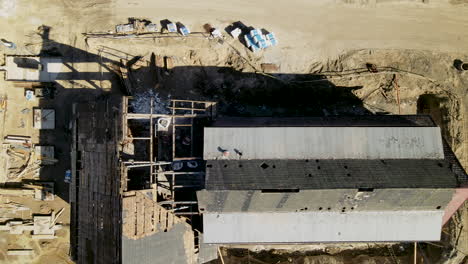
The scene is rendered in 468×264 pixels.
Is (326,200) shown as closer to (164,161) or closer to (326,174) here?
(326,174)

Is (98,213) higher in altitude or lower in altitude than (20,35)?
lower

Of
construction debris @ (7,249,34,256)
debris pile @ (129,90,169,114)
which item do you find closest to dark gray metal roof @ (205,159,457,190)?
debris pile @ (129,90,169,114)

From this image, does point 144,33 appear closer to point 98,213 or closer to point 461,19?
point 98,213

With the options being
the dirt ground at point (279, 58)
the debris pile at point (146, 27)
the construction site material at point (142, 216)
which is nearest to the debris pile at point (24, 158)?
the dirt ground at point (279, 58)

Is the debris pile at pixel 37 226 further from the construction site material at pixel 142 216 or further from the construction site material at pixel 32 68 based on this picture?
the construction site material at pixel 32 68

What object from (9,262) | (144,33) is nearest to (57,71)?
(144,33)

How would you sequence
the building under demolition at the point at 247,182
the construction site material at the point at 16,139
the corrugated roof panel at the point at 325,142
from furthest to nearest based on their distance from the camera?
the construction site material at the point at 16,139, the corrugated roof panel at the point at 325,142, the building under demolition at the point at 247,182
